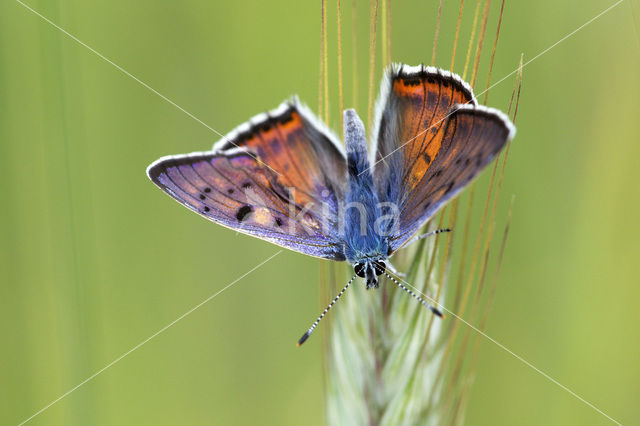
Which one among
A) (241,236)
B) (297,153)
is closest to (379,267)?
(297,153)

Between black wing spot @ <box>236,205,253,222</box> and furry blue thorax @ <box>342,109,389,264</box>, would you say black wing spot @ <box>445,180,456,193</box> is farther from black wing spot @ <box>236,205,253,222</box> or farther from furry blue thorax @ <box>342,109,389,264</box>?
black wing spot @ <box>236,205,253,222</box>

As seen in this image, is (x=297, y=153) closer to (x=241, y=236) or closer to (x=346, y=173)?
(x=346, y=173)

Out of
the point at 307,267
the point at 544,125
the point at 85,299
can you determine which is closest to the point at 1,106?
the point at 85,299

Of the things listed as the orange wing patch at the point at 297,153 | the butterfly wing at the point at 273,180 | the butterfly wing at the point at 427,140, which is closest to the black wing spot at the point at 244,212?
the butterfly wing at the point at 273,180

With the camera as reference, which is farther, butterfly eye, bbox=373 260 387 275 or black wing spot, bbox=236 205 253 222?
black wing spot, bbox=236 205 253 222

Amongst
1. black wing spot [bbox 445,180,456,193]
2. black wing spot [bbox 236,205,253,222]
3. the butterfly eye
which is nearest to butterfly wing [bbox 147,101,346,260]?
black wing spot [bbox 236,205,253,222]

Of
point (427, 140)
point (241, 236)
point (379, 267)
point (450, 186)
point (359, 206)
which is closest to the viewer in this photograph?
point (450, 186)
